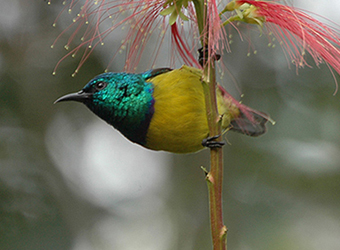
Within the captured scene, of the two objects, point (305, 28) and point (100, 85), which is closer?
point (305, 28)

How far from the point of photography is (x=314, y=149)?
4086 mm

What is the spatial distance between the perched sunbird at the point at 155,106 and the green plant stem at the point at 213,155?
57 cm

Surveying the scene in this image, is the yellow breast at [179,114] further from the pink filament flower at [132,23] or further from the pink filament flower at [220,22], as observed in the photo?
the pink filament flower at [220,22]

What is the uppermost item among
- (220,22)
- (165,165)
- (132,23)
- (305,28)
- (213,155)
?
(305,28)

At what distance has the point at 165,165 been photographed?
5512 mm

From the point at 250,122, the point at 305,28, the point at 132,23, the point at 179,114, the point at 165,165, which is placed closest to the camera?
the point at 305,28

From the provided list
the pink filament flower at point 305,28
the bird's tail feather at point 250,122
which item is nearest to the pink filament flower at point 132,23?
the pink filament flower at point 305,28

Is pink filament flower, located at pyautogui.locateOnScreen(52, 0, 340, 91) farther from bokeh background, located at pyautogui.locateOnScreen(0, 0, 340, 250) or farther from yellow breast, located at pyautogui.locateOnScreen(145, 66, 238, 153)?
bokeh background, located at pyautogui.locateOnScreen(0, 0, 340, 250)

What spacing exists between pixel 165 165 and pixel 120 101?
3311 mm

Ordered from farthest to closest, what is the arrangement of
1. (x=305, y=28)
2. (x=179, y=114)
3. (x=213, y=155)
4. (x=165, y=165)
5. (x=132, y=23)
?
1. (x=165, y=165)
2. (x=179, y=114)
3. (x=132, y=23)
4. (x=305, y=28)
5. (x=213, y=155)

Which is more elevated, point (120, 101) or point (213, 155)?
point (213, 155)

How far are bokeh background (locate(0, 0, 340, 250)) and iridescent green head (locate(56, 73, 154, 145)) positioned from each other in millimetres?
1896

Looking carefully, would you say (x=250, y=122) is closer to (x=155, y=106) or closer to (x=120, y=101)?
(x=155, y=106)

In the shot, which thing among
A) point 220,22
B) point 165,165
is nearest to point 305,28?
point 220,22
